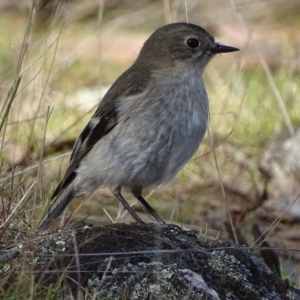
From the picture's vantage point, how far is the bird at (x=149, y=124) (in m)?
5.21

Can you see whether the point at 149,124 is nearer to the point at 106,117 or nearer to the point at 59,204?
the point at 106,117

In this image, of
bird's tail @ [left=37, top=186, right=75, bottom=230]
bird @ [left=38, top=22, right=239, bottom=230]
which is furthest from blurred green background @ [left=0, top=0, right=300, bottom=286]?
bird @ [left=38, top=22, right=239, bottom=230]

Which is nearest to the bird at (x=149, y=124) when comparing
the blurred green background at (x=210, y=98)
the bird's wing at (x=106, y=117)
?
the bird's wing at (x=106, y=117)

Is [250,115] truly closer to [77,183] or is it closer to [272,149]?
[272,149]

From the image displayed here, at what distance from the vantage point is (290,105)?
28.0ft

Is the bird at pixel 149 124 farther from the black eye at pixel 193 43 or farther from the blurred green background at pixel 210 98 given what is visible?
the blurred green background at pixel 210 98

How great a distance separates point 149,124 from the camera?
5.21 meters

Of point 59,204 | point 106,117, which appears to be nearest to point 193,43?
point 106,117

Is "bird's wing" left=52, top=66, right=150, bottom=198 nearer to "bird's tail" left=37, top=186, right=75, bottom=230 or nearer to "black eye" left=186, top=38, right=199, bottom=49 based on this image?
"bird's tail" left=37, top=186, right=75, bottom=230

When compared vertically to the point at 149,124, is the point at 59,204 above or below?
below

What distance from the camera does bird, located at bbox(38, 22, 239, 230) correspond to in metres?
5.21

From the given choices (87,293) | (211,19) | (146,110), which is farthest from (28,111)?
(211,19)

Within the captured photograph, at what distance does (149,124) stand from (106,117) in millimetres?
445

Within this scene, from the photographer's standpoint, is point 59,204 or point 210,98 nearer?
point 59,204
